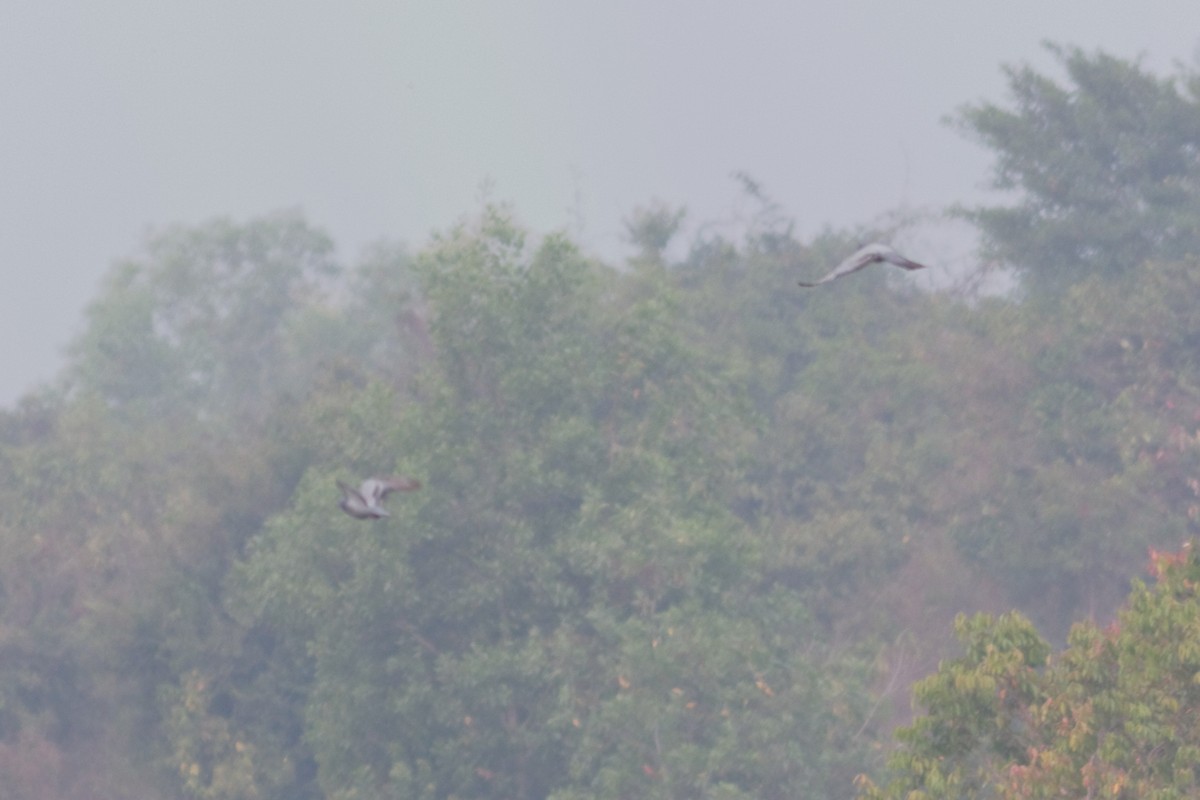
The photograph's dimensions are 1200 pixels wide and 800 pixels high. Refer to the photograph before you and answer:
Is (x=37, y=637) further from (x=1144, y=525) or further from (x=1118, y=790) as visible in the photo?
(x=1118, y=790)

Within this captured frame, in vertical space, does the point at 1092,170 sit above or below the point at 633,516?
above

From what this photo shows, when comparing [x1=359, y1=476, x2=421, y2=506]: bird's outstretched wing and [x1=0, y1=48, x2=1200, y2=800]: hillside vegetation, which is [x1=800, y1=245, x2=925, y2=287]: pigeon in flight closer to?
[x1=359, y1=476, x2=421, y2=506]: bird's outstretched wing

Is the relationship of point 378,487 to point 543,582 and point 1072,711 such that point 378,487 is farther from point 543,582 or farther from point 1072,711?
point 543,582

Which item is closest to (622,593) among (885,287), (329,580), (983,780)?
(329,580)

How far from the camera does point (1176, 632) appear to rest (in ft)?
26.8

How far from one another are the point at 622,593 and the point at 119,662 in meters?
7.16

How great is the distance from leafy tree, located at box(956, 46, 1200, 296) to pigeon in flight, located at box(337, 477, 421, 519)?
16786 millimetres

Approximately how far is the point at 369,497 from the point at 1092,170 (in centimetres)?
1849

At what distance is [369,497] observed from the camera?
7.94 m

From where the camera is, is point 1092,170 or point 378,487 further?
point 1092,170

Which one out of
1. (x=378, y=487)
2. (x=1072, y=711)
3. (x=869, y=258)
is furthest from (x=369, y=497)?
(x=1072, y=711)

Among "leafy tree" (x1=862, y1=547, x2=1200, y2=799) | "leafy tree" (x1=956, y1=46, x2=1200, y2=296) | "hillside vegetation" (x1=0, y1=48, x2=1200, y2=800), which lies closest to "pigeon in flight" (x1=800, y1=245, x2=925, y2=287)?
"leafy tree" (x1=862, y1=547, x2=1200, y2=799)

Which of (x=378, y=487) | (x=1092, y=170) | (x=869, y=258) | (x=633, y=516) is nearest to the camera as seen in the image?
(x=869, y=258)

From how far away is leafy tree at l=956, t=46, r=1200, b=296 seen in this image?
2336cm
